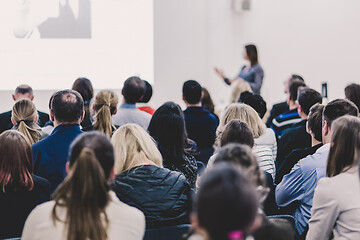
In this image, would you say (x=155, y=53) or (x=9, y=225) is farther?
(x=155, y=53)

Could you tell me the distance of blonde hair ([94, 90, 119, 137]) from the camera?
370 cm

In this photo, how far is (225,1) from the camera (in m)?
7.95

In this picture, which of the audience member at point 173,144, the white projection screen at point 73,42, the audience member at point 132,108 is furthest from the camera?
the white projection screen at point 73,42

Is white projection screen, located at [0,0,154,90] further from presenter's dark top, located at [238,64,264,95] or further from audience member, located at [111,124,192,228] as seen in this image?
audience member, located at [111,124,192,228]

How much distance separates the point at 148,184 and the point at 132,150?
0.20m

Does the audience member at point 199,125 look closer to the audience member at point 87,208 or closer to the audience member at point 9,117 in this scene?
the audience member at point 9,117

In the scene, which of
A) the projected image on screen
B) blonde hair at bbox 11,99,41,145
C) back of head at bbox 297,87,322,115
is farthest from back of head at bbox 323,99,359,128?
the projected image on screen

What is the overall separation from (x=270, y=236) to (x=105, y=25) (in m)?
5.66

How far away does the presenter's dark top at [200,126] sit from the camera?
436 cm

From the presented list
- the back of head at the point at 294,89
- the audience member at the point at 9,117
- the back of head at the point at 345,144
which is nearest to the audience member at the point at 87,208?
the back of head at the point at 345,144

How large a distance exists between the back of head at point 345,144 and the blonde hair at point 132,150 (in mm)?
848

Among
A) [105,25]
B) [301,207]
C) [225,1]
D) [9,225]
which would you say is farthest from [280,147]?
[225,1]

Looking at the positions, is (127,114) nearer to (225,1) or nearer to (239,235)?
(239,235)

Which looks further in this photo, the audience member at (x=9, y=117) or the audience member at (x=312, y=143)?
the audience member at (x=9, y=117)
